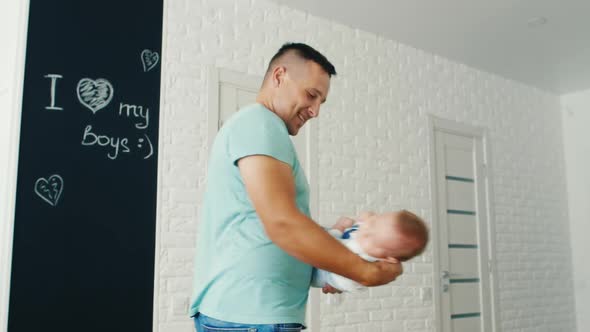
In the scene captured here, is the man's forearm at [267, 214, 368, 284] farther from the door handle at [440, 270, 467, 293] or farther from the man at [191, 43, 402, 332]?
the door handle at [440, 270, 467, 293]

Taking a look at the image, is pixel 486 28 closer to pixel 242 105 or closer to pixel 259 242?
pixel 242 105

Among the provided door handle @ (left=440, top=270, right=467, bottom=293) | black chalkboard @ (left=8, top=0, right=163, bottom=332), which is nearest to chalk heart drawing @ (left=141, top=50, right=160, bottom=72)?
black chalkboard @ (left=8, top=0, right=163, bottom=332)

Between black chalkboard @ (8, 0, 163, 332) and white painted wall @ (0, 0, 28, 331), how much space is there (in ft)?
0.12

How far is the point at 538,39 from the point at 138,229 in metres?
3.68

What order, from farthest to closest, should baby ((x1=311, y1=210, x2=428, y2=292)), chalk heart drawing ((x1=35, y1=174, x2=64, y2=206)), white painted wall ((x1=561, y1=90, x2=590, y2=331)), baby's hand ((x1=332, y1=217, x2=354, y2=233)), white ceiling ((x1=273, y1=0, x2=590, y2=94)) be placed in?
white painted wall ((x1=561, y1=90, x2=590, y2=331)) → white ceiling ((x1=273, y1=0, x2=590, y2=94)) → chalk heart drawing ((x1=35, y1=174, x2=64, y2=206)) → baby's hand ((x1=332, y1=217, x2=354, y2=233)) → baby ((x1=311, y1=210, x2=428, y2=292))

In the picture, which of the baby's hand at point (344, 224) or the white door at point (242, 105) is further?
the white door at point (242, 105)

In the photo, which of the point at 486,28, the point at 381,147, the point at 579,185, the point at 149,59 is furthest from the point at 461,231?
the point at 149,59

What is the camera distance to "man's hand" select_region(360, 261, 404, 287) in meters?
1.19

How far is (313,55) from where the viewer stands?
1425mm

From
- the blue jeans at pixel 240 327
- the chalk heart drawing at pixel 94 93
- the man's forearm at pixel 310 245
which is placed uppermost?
the chalk heart drawing at pixel 94 93

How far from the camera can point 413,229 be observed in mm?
1390

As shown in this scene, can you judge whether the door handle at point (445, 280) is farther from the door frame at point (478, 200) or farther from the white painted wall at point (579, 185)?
the white painted wall at point (579, 185)

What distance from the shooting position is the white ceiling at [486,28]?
411 cm

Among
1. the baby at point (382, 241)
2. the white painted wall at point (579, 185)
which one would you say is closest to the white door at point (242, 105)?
the baby at point (382, 241)
